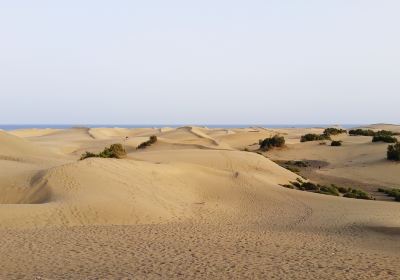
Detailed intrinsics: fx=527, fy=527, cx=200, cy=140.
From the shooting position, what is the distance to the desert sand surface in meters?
10.0

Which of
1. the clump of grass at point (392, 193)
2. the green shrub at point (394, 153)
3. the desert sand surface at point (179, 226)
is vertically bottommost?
the clump of grass at point (392, 193)

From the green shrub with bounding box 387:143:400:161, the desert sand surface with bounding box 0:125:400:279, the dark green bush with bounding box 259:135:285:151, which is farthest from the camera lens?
the dark green bush with bounding box 259:135:285:151

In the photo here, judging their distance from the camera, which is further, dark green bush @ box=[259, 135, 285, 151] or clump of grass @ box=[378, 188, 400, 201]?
dark green bush @ box=[259, 135, 285, 151]

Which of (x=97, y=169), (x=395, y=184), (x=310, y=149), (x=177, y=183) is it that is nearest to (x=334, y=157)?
(x=310, y=149)

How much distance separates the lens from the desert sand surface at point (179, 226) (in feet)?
32.9

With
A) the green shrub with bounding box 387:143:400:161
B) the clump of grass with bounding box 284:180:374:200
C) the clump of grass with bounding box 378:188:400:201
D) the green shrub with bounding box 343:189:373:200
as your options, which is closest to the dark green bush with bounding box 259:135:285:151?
the green shrub with bounding box 387:143:400:161

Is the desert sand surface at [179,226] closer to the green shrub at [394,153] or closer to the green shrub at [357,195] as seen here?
the green shrub at [357,195]

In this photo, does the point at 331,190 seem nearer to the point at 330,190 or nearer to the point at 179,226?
the point at 330,190

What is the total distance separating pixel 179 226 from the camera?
49.3 ft

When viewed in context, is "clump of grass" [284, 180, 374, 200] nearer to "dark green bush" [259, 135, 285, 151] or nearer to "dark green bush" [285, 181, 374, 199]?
"dark green bush" [285, 181, 374, 199]

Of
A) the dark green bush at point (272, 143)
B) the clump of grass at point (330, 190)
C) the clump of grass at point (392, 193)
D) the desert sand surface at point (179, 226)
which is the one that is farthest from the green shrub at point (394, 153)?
the dark green bush at point (272, 143)

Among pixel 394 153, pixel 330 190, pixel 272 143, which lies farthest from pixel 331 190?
pixel 272 143

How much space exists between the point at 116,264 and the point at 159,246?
1.94 m

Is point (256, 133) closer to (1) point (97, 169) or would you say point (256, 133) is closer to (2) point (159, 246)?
(1) point (97, 169)
